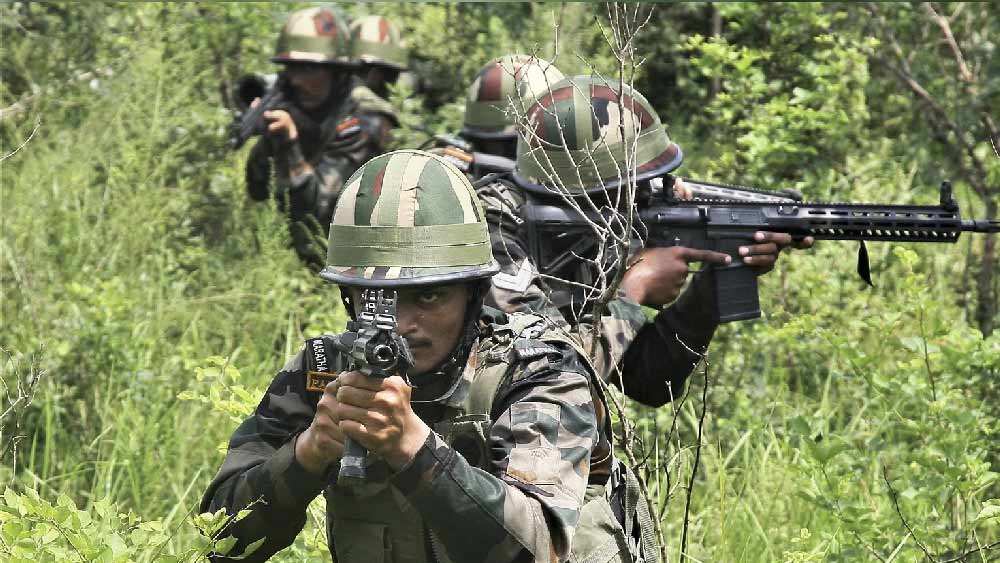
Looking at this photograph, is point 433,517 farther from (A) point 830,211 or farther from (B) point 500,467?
(A) point 830,211

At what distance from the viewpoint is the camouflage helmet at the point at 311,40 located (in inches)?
306

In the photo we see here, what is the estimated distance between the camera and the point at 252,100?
7.93 meters

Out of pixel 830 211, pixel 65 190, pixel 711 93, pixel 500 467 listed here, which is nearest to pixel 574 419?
pixel 500 467

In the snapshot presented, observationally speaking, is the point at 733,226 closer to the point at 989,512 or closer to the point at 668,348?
the point at 668,348

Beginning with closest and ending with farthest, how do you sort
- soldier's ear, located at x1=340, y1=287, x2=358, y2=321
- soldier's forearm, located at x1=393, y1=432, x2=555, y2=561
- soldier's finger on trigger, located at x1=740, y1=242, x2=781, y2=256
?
1. soldier's forearm, located at x1=393, y1=432, x2=555, y2=561
2. soldier's ear, located at x1=340, y1=287, x2=358, y2=321
3. soldier's finger on trigger, located at x1=740, y1=242, x2=781, y2=256

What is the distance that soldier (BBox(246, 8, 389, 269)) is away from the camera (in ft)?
23.9

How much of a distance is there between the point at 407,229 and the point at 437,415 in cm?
37

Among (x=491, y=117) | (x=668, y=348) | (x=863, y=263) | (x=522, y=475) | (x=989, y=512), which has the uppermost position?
(x=491, y=117)

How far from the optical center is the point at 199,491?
4363mm

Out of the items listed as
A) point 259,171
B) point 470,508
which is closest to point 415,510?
point 470,508

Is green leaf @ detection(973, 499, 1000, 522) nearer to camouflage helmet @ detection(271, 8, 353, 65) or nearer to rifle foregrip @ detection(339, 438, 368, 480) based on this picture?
rifle foregrip @ detection(339, 438, 368, 480)

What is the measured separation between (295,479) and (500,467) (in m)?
0.37

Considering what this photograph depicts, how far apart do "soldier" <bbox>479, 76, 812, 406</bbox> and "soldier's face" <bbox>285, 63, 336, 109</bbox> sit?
3910 mm

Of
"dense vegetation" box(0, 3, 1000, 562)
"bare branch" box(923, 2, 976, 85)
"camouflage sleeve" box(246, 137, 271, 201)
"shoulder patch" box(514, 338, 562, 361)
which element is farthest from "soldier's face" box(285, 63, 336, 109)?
"shoulder patch" box(514, 338, 562, 361)
